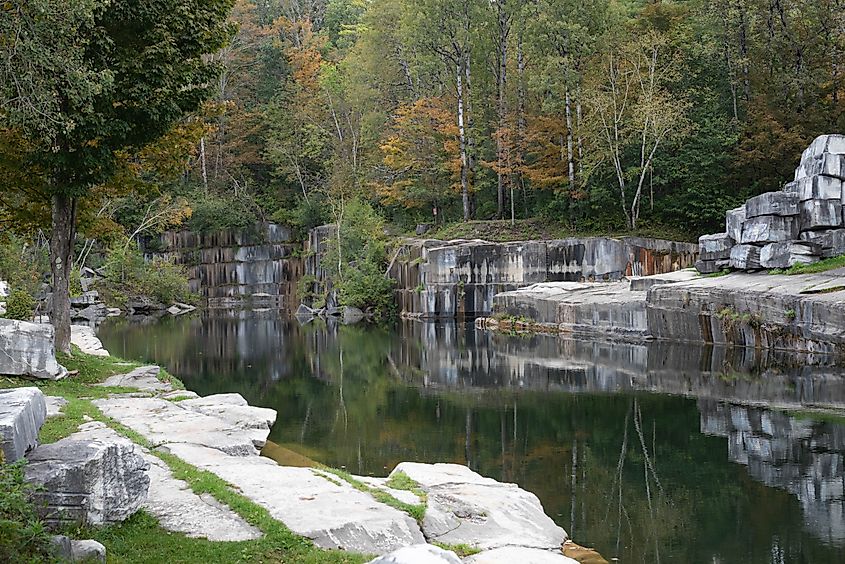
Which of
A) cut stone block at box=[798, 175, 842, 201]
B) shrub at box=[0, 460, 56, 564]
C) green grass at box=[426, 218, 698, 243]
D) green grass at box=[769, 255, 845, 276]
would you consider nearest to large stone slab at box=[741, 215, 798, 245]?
cut stone block at box=[798, 175, 842, 201]

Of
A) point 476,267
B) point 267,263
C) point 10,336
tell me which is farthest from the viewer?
point 267,263

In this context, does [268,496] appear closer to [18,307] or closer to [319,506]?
[319,506]

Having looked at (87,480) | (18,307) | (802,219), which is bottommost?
(87,480)

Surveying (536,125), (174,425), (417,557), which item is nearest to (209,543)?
(417,557)

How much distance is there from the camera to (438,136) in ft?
165

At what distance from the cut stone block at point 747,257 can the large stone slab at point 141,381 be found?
20755 millimetres

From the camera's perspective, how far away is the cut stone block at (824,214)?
28.9 metres

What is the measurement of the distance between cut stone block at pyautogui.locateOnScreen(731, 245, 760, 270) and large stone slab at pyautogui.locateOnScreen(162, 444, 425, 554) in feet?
79.1

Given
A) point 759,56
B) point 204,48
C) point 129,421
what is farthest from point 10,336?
point 759,56

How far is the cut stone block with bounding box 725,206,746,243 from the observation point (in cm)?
3103

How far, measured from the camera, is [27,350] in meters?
14.6

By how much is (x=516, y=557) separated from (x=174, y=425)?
640cm

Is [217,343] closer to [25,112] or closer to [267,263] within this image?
[25,112]

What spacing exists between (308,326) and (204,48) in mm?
28259
